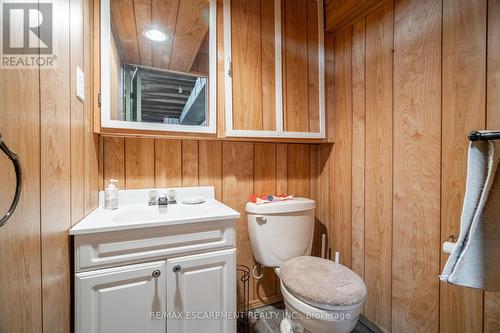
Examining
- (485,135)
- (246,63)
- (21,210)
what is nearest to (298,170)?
(246,63)

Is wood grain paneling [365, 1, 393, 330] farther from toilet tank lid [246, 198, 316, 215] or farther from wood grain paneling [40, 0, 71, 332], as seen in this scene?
wood grain paneling [40, 0, 71, 332]

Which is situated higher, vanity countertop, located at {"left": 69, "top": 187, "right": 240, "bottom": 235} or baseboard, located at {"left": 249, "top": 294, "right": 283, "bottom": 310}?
vanity countertop, located at {"left": 69, "top": 187, "right": 240, "bottom": 235}

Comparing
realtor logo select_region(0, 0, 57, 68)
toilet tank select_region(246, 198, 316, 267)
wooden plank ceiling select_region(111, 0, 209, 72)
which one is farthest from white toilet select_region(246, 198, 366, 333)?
realtor logo select_region(0, 0, 57, 68)

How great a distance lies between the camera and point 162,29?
1194 mm

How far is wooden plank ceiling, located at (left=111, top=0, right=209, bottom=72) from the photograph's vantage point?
43.7 inches

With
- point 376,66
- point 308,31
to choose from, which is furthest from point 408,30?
point 308,31

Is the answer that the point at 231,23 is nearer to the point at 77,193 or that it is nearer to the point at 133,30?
the point at 133,30

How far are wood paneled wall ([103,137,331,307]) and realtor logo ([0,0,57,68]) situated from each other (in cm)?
64

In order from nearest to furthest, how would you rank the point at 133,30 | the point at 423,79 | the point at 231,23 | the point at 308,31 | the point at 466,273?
the point at 466,273, the point at 423,79, the point at 133,30, the point at 231,23, the point at 308,31

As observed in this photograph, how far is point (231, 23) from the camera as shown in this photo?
1.25 metres

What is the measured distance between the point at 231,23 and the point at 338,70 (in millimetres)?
755

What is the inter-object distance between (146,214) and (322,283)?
0.89 meters

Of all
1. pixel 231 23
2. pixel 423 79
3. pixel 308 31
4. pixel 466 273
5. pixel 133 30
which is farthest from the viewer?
pixel 308 31

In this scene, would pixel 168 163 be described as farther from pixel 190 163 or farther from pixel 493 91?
pixel 493 91
